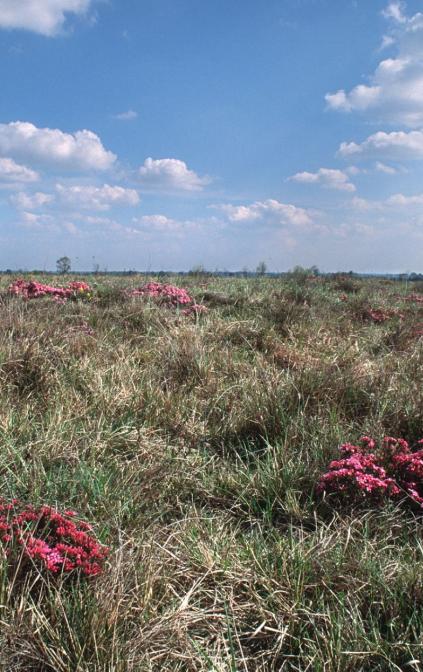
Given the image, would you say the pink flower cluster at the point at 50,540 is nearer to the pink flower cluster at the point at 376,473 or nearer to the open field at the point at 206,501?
the open field at the point at 206,501

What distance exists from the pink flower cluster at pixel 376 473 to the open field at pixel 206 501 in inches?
5.3

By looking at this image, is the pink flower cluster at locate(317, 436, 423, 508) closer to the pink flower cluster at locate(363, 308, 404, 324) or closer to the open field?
the open field

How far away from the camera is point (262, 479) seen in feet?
13.3

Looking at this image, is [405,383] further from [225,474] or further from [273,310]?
[273,310]

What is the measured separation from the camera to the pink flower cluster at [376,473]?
3.90m

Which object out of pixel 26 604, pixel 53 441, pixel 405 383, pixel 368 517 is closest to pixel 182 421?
pixel 53 441

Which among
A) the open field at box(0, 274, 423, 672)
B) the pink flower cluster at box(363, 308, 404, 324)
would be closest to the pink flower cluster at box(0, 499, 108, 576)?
the open field at box(0, 274, 423, 672)

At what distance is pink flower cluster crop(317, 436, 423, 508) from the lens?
3.90m

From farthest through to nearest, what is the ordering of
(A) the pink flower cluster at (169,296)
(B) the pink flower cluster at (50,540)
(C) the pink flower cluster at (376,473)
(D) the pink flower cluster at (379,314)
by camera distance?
(D) the pink flower cluster at (379,314) < (A) the pink flower cluster at (169,296) < (C) the pink flower cluster at (376,473) < (B) the pink flower cluster at (50,540)

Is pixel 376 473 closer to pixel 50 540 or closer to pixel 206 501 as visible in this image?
pixel 206 501

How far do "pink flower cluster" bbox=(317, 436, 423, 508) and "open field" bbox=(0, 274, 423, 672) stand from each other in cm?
13

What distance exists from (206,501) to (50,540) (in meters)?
1.30

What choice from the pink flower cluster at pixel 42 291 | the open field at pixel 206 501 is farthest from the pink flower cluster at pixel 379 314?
the pink flower cluster at pixel 42 291

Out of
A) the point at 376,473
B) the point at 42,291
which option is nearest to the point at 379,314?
the point at 42,291
